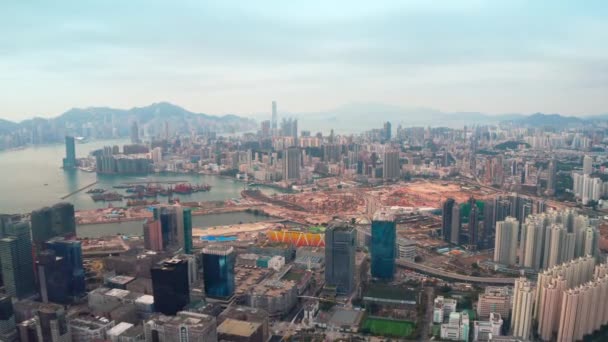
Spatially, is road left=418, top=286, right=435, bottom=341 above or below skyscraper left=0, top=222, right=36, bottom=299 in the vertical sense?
below

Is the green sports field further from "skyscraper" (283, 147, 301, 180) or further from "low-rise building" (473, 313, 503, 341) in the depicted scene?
"skyscraper" (283, 147, 301, 180)

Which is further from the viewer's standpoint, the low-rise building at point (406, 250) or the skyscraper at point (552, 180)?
the skyscraper at point (552, 180)

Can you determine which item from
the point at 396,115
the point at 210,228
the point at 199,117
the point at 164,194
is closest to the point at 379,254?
the point at 210,228

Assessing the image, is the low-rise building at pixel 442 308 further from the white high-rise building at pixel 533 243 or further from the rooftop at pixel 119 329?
the rooftop at pixel 119 329

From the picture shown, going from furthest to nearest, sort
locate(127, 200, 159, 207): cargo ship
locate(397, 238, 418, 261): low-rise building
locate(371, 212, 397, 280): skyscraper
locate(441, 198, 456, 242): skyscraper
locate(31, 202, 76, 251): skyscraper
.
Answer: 1. locate(127, 200, 159, 207): cargo ship
2. locate(441, 198, 456, 242): skyscraper
3. locate(397, 238, 418, 261): low-rise building
4. locate(31, 202, 76, 251): skyscraper
5. locate(371, 212, 397, 280): skyscraper

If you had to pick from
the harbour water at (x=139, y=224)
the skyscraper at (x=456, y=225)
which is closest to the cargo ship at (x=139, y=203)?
the harbour water at (x=139, y=224)

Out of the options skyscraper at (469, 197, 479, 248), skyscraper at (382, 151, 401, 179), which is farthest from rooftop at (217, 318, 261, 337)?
skyscraper at (382, 151, 401, 179)
